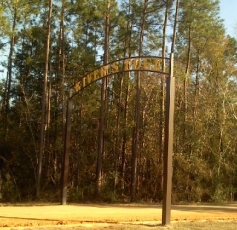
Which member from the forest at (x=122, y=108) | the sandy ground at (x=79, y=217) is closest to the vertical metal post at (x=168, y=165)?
the sandy ground at (x=79, y=217)

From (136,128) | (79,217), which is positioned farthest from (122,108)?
(79,217)

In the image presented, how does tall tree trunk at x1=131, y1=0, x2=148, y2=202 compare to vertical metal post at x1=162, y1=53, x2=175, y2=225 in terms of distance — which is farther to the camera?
tall tree trunk at x1=131, y1=0, x2=148, y2=202

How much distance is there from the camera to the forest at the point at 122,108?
2192 centimetres

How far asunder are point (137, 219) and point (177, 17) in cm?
1482

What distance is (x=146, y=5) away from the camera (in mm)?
22031

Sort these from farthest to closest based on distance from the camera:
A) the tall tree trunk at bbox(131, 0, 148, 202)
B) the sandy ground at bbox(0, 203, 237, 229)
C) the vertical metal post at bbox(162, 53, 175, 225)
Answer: the tall tree trunk at bbox(131, 0, 148, 202)
the vertical metal post at bbox(162, 53, 175, 225)
the sandy ground at bbox(0, 203, 237, 229)

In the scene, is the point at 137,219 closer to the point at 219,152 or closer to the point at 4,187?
the point at 4,187

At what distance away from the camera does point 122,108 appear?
2536 centimetres

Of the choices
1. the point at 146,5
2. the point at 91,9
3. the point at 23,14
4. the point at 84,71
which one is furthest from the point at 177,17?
the point at 23,14

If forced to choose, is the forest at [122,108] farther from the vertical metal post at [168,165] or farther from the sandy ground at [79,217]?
the vertical metal post at [168,165]

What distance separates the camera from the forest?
21922 millimetres

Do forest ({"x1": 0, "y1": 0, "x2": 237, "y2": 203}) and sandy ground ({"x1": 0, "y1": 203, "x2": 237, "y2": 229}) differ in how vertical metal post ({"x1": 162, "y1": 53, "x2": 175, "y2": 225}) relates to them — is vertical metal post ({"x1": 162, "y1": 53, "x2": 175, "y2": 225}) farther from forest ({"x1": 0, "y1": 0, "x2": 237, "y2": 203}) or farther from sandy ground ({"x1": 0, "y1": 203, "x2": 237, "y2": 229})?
forest ({"x1": 0, "y1": 0, "x2": 237, "y2": 203})

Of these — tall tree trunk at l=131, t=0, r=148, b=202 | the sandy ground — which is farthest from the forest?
the sandy ground

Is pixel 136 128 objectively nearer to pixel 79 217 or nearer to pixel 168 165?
pixel 79 217
